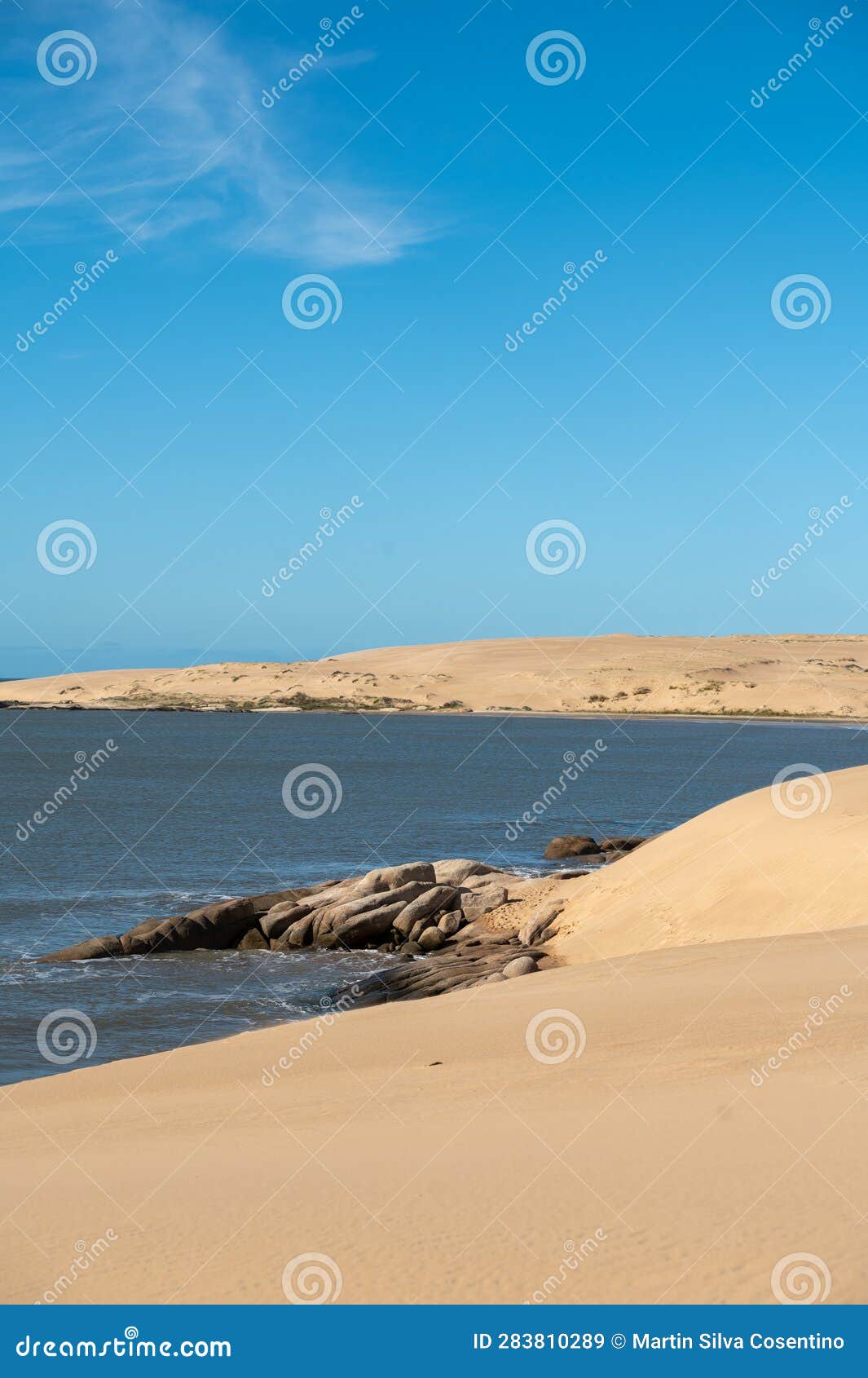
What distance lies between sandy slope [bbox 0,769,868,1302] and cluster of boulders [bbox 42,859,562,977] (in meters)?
8.07

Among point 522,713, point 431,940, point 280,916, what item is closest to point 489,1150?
point 431,940

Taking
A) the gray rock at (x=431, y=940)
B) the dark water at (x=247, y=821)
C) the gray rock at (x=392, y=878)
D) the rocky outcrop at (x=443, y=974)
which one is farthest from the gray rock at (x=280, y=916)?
the rocky outcrop at (x=443, y=974)

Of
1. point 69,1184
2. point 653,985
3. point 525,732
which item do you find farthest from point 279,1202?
point 525,732

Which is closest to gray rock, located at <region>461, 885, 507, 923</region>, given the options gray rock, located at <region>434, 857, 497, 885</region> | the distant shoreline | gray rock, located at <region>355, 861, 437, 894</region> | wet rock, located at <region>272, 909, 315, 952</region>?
gray rock, located at <region>355, 861, 437, 894</region>

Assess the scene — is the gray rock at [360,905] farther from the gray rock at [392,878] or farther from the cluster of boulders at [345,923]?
the gray rock at [392,878]

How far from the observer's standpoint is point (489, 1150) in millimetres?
7059

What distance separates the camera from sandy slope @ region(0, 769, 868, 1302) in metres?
5.49

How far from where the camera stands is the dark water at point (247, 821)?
700 inches

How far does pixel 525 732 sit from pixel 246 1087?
291ft

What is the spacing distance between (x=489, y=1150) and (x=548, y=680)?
12569 centimetres

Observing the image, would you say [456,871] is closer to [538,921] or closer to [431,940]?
[431,940]

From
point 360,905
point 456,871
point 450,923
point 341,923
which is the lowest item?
point 341,923

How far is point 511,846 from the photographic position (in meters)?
34.3
